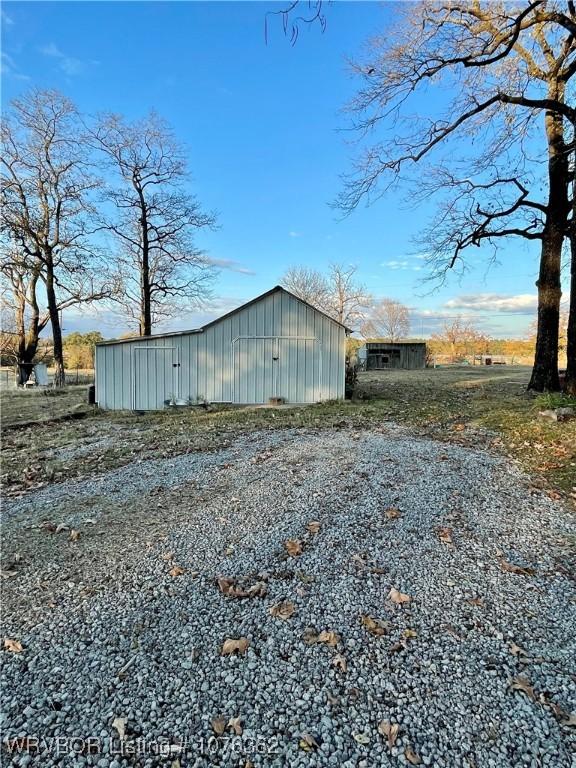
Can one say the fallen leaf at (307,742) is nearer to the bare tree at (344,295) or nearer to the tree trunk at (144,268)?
the tree trunk at (144,268)

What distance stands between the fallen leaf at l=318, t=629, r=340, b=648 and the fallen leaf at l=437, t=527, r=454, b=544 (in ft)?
4.65

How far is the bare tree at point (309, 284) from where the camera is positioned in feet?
112

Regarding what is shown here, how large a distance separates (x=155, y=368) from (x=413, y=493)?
9.01 metres

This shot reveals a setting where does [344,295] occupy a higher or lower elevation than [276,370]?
higher

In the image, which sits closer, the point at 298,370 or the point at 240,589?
the point at 240,589

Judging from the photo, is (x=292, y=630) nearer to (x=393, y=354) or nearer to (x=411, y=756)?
(x=411, y=756)

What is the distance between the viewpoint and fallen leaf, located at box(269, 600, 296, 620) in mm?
2266

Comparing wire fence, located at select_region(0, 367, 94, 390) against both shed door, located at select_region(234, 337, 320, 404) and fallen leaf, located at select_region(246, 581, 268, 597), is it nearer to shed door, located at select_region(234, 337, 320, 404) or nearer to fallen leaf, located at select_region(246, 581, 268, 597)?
shed door, located at select_region(234, 337, 320, 404)

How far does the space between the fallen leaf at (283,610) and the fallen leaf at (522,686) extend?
1121 millimetres

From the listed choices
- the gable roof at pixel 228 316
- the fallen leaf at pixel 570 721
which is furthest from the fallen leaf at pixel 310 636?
the gable roof at pixel 228 316

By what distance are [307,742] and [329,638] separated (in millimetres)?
573

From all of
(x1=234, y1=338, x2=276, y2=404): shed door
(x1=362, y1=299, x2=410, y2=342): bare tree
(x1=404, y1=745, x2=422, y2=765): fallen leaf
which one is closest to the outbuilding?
(x1=362, y1=299, x2=410, y2=342): bare tree

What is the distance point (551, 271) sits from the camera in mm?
9922

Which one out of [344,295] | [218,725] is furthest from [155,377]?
[344,295]
